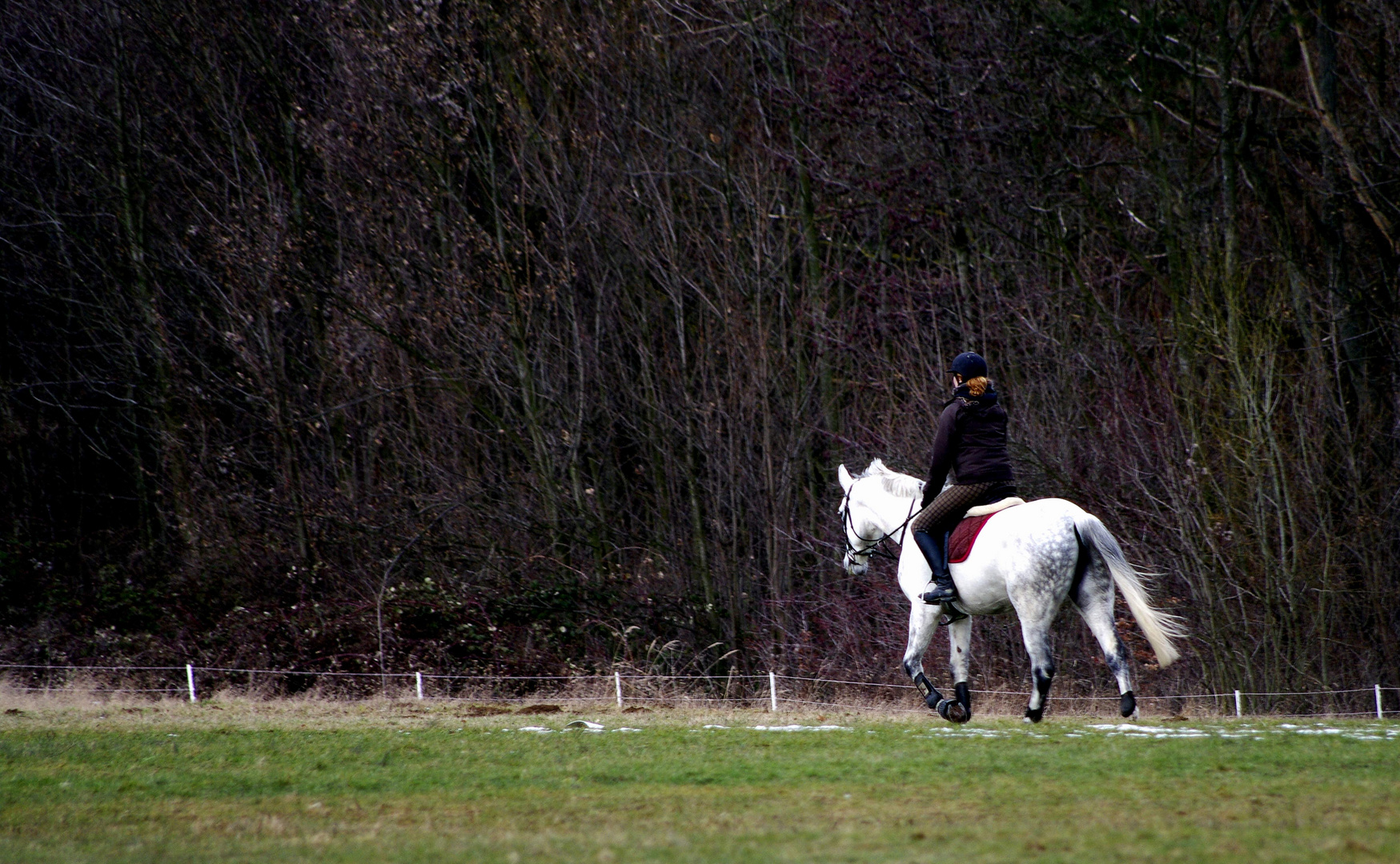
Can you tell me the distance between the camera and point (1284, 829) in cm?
565

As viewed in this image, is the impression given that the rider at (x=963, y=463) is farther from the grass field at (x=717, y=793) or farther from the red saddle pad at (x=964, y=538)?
the grass field at (x=717, y=793)

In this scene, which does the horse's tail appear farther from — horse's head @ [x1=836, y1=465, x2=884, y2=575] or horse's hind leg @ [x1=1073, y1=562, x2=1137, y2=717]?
horse's head @ [x1=836, y1=465, x2=884, y2=575]

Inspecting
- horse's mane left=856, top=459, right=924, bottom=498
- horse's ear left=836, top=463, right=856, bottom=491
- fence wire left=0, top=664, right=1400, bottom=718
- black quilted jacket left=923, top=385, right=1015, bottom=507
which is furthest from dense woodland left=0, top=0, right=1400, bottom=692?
black quilted jacket left=923, top=385, right=1015, bottom=507

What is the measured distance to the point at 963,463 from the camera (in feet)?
34.7

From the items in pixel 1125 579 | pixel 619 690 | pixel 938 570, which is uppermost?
pixel 938 570

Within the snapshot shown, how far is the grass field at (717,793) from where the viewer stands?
570 cm

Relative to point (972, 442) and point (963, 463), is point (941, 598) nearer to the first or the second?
point (963, 463)

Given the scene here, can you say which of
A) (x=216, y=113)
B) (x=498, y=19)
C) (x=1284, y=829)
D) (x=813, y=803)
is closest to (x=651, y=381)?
(x=498, y=19)

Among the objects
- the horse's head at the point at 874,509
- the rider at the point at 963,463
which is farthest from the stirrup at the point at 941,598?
the horse's head at the point at 874,509

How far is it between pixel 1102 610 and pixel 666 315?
1388 cm

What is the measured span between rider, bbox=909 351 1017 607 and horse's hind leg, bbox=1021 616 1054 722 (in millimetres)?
673

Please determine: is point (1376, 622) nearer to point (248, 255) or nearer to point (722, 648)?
point (722, 648)

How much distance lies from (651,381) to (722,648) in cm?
477

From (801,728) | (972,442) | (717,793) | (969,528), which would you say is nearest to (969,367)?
(972,442)
